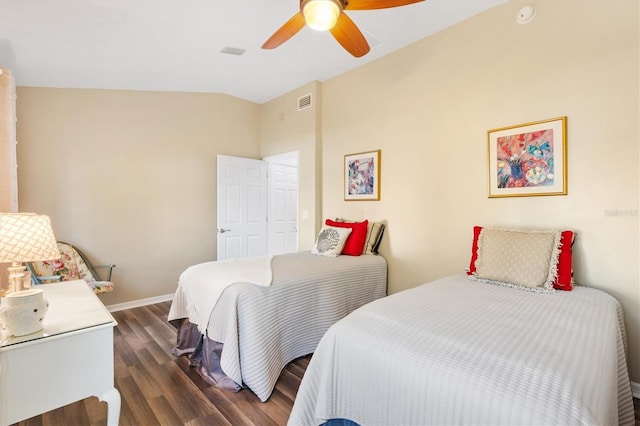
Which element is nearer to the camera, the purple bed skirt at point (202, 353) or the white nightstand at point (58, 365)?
the white nightstand at point (58, 365)

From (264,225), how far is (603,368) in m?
4.25

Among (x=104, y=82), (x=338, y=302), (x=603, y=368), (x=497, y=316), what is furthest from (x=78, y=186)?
(x=603, y=368)

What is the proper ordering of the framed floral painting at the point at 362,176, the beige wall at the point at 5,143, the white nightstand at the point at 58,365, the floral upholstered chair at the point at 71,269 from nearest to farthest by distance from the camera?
the white nightstand at the point at 58,365
the beige wall at the point at 5,143
the floral upholstered chair at the point at 71,269
the framed floral painting at the point at 362,176

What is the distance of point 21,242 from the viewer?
1474mm

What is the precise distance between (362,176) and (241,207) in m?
1.98

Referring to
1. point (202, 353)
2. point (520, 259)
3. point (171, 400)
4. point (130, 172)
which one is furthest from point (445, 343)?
point (130, 172)

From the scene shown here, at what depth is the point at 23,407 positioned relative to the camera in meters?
1.19

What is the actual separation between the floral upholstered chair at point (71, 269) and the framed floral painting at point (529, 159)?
3911mm

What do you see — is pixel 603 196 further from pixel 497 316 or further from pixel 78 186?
pixel 78 186

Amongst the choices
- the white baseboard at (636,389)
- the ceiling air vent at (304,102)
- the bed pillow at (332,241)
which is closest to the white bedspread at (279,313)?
the bed pillow at (332,241)

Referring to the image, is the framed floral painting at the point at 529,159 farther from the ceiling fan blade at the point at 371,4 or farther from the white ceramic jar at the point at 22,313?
the white ceramic jar at the point at 22,313

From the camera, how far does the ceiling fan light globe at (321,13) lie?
5.40ft

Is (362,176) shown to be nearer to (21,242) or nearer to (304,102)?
(304,102)

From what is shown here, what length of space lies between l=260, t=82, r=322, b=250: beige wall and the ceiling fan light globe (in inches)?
90.6
